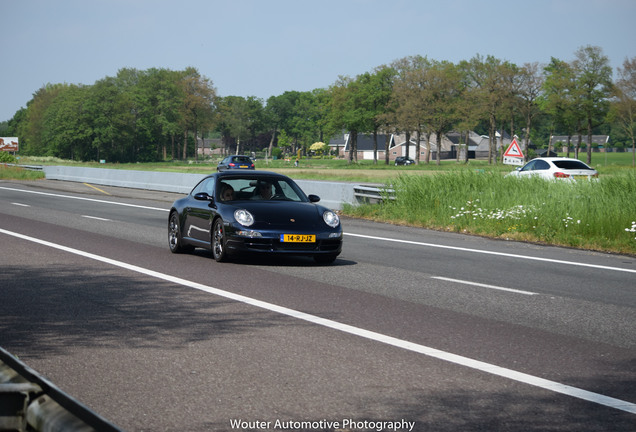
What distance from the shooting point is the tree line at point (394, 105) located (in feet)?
334

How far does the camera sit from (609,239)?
51.8 ft

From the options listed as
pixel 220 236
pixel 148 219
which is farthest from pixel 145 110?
pixel 220 236

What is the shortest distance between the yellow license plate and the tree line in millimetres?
83708

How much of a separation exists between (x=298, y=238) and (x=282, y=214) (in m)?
0.51

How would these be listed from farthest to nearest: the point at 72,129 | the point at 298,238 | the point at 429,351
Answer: the point at 72,129 → the point at 298,238 → the point at 429,351

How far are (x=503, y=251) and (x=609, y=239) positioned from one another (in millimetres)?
2451

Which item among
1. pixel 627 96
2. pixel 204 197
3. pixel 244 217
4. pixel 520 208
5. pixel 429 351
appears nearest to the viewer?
pixel 429 351

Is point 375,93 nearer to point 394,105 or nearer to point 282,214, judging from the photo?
point 394,105

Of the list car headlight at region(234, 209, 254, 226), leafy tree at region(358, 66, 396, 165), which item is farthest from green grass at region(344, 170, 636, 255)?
leafy tree at region(358, 66, 396, 165)

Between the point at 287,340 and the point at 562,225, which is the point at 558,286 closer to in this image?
the point at 287,340

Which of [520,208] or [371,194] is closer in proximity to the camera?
[520,208]

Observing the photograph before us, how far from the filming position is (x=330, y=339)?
6.69m

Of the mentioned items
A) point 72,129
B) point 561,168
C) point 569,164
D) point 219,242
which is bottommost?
point 219,242

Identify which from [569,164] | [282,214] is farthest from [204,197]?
[569,164]
